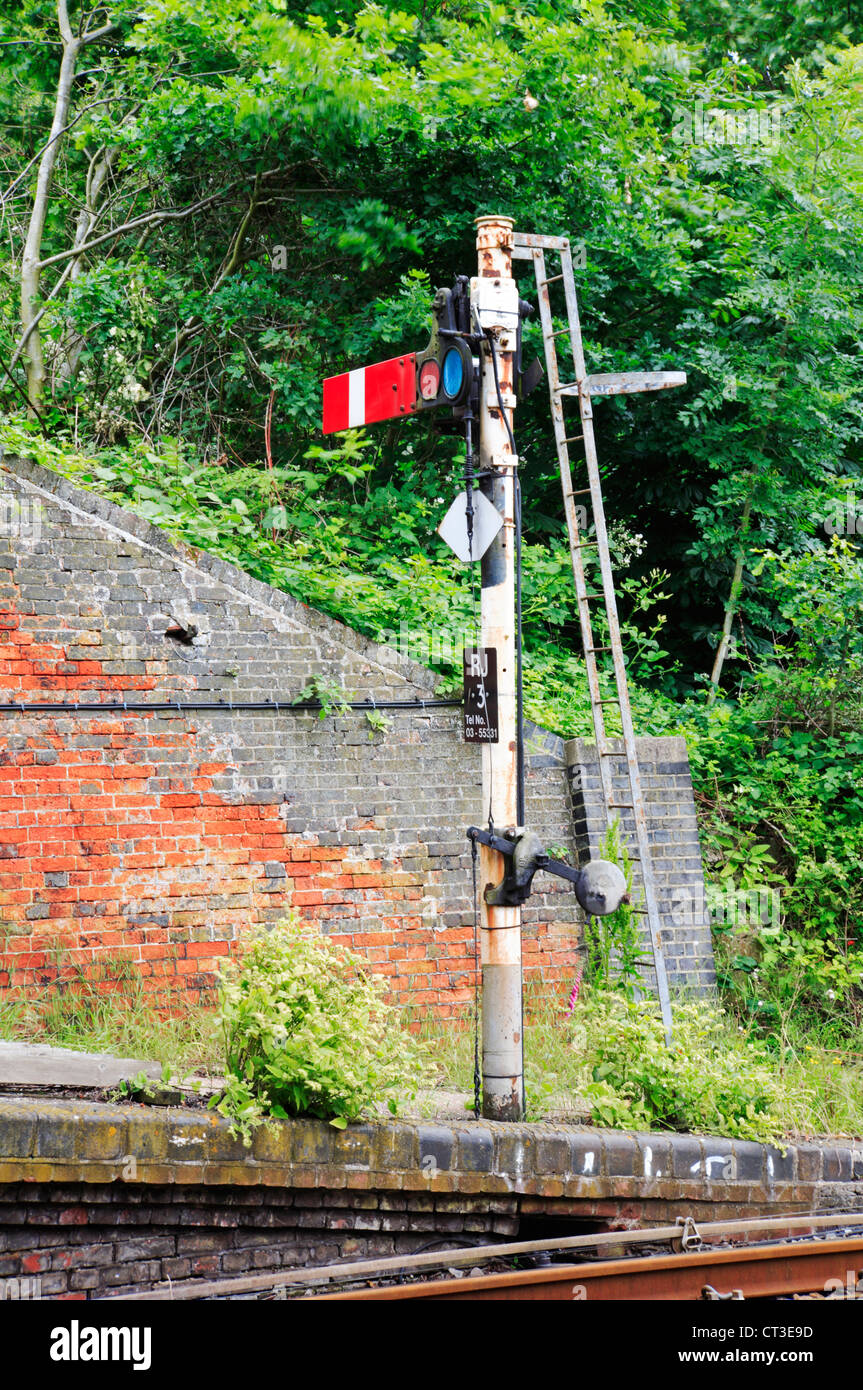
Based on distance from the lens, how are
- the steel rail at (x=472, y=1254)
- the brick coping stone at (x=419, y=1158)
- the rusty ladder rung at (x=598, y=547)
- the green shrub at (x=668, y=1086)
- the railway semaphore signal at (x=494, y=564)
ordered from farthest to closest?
the rusty ladder rung at (x=598, y=547) < the green shrub at (x=668, y=1086) < the railway semaphore signal at (x=494, y=564) < the steel rail at (x=472, y=1254) < the brick coping stone at (x=419, y=1158)

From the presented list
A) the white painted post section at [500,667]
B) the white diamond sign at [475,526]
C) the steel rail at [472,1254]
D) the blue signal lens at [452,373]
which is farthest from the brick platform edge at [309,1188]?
the blue signal lens at [452,373]

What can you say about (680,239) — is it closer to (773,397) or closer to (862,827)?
(773,397)

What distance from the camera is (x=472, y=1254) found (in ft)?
15.8

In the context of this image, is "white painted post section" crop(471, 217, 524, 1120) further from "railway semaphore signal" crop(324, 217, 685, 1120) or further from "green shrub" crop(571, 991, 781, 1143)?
"green shrub" crop(571, 991, 781, 1143)

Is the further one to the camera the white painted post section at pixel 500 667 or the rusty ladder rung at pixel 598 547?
the rusty ladder rung at pixel 598 547

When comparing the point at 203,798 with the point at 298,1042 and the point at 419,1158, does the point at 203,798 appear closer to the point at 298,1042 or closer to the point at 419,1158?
the point at 298,1042

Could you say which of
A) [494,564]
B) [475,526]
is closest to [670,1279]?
[494,564]

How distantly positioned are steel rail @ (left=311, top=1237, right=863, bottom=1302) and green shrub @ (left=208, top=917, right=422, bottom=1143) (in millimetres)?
739

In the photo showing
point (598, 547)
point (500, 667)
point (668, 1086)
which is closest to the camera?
point (500, 667)

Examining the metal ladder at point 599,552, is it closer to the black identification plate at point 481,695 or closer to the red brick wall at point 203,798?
the red brick wall at point 203,798

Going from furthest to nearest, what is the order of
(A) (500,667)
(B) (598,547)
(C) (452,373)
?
(B) (598,547) < (A) (500,667) < (C) (452,373)

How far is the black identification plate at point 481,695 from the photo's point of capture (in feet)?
17.5

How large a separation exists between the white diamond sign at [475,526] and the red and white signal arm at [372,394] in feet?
1.80

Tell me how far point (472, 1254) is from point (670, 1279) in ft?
2.84
